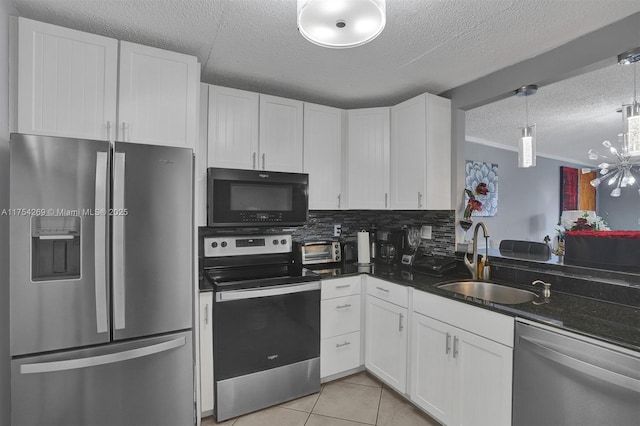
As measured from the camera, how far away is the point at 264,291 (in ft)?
7.05

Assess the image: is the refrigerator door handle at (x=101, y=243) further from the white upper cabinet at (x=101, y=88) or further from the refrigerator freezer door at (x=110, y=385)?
the white upper cabinet at (x=101, y=88)

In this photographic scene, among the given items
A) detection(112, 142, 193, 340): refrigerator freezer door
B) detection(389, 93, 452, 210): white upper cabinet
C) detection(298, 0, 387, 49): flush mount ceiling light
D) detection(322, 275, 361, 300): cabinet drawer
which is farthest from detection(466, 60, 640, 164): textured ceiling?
detection(112, 142, 193, 340): refrigerator freezer door

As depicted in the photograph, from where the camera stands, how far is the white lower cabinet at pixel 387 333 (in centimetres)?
224

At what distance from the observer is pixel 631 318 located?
1.49m

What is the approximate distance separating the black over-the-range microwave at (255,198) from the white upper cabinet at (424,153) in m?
0.84

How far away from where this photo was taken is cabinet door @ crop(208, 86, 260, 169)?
235 cm

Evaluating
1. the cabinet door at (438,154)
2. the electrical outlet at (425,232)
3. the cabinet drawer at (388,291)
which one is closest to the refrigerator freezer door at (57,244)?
the cabinet drawer at (388,291)

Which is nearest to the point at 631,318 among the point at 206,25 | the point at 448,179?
the point at 448,179

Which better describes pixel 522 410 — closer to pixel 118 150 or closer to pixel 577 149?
pixel 118 150

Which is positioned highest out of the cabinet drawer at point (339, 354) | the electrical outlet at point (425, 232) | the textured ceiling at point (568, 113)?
the textured ceiling at point (568, 113)

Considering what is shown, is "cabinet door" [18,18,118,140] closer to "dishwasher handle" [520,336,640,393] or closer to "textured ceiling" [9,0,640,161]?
"textured ceiling" [9,0,640,161]

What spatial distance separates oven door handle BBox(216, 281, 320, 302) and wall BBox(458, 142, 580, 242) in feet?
8.94

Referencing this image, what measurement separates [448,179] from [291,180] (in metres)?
1.27

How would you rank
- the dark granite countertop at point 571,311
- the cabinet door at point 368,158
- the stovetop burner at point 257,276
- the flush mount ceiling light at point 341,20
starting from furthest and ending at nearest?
the cabinet door at point 368,158
the stovetop burner at point 257,276
the dark granite countertop at point 571,311
the flush mount ceiling light at point 341,20
